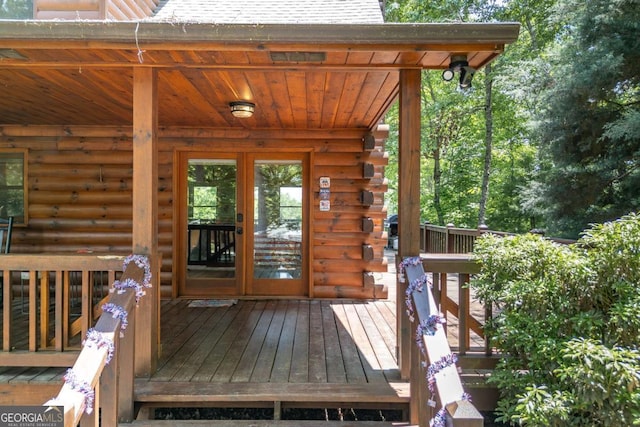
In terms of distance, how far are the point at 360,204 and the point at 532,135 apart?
15.6 feet

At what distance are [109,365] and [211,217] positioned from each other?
9.98 ft

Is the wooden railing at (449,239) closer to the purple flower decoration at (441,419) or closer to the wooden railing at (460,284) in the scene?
the wooden railing at (460,284)

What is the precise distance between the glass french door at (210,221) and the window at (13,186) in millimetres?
2055

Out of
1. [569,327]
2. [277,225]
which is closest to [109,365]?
[569,327]

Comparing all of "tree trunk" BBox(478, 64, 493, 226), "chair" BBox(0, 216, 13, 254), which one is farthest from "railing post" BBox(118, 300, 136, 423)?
"tree trunk" BBox(478, 64, 493, 226)

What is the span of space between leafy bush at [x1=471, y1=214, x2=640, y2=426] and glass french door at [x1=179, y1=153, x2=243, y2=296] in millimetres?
3303

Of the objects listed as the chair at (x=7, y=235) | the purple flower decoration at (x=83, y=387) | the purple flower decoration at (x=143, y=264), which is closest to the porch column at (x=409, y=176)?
the purple flower decoration at (x=143, y=264)

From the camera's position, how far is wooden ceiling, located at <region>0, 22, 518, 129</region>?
2.25 meters

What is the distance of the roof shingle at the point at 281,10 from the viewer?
405 cm

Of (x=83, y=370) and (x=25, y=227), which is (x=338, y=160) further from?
(x=25, y=227)

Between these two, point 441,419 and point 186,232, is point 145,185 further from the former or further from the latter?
point 186,232

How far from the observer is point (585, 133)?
6723 millimetres

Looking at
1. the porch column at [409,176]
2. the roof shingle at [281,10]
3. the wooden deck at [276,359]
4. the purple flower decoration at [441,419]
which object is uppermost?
the roof shingle at [281,10]

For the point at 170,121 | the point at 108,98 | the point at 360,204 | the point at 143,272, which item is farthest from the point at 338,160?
the point at 143,272
